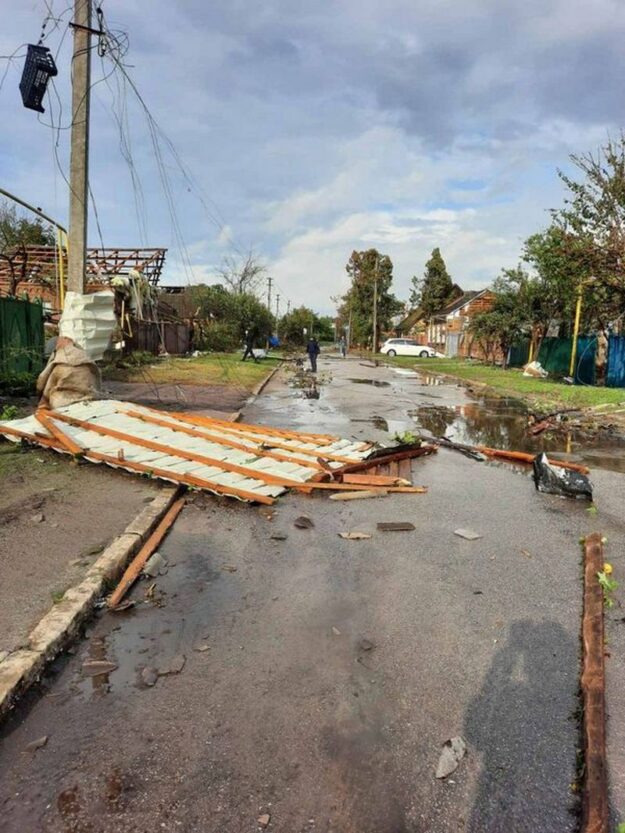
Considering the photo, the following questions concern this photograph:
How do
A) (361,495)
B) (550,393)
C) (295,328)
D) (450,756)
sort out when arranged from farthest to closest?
(295,328) → (550,393) → (361,495) → (450,756)

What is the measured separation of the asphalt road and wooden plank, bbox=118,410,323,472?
222 cm

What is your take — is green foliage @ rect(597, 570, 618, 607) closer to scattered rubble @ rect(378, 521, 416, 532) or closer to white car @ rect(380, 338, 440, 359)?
scattered rubble @ rect(378, 521, 416, 532)

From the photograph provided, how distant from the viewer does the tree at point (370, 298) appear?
74.3 meters

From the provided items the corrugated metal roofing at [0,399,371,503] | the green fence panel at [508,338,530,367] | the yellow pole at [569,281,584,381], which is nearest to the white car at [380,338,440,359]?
the green fence panel at [508,338,530,367]

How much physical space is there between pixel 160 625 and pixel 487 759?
2.03 meters

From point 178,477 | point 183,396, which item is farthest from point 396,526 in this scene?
point 183,396

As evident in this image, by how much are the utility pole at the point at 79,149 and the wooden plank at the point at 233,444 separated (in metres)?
3.05

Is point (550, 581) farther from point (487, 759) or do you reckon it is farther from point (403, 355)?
point (403, 355)

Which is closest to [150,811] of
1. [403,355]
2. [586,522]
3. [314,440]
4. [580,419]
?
[586,522]

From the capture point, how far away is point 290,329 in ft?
243

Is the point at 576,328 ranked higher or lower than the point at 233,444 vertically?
higher

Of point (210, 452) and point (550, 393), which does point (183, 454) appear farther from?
point (550, 393)

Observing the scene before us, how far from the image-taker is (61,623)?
10.6ft

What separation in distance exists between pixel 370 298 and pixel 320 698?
2925 inches
